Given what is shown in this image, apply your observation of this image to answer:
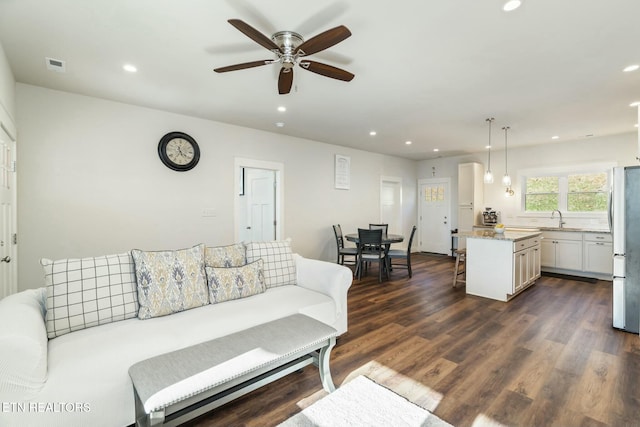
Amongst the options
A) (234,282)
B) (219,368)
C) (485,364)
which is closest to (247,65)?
(234,282)

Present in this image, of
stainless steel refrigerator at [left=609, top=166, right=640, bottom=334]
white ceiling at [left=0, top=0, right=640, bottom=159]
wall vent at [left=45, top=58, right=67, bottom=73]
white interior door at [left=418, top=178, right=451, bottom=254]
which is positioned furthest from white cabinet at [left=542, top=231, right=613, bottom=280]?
wall vent at [left=45, top=58, right=67, bottom=73]

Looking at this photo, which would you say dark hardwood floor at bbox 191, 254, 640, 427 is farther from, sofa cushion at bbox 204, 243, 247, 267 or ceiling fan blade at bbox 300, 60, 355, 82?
ceiling fan blade at bbox 300, 60, 355, 82

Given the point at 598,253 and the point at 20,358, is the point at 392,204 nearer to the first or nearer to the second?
the point at 598,253

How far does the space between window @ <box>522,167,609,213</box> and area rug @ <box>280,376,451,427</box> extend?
597cm

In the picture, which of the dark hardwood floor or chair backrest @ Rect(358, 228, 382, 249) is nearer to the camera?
the dark hardwood floor

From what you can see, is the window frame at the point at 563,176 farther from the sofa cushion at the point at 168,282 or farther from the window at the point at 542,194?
the sofa cushion at the point at 168,282

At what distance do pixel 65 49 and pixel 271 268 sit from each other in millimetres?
2545

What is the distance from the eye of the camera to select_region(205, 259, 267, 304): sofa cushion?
242 cm

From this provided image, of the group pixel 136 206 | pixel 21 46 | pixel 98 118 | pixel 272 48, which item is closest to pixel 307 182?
pixel 136 206

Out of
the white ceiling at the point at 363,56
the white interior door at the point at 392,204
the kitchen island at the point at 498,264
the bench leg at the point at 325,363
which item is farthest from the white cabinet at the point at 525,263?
the bench leg at the point at 325,363

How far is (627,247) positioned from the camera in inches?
118

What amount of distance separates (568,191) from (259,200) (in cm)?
600

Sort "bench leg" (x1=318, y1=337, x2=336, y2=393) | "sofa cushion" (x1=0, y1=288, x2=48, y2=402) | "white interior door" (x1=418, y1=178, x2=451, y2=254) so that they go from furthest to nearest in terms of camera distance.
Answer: "white interior door" (x1=418, y1=178, x2=451, y2=254) → "bench leg" (x1=318, y1=337, x2=336, y2=393) → "sofa cushion" (x1=0, y1=288, x2=48, y2=402)

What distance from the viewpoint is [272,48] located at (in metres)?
2.06
